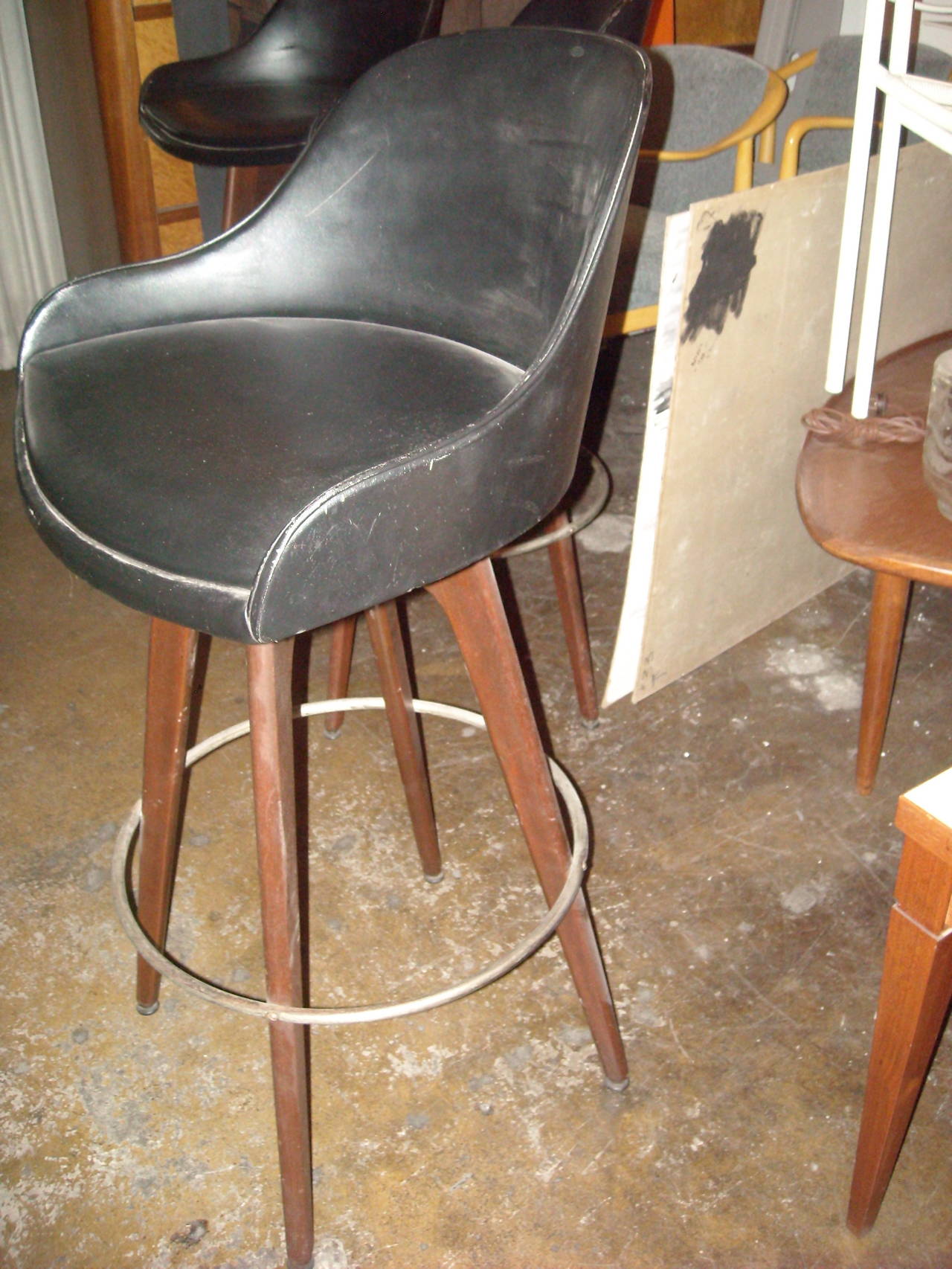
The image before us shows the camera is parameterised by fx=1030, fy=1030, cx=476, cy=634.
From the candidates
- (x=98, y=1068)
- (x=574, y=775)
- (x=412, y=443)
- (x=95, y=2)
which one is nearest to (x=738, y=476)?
(x=574, y=775)

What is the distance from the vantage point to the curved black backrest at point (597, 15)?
1.80 m

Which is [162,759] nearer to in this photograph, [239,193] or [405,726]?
[405,726]

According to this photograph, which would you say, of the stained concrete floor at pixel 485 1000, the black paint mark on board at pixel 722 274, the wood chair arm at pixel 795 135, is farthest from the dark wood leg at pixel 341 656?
the wood chair arm at pixel 795 135

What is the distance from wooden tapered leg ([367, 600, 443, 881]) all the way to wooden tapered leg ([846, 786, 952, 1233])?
64 cm

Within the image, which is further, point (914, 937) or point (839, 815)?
point (839, 815)

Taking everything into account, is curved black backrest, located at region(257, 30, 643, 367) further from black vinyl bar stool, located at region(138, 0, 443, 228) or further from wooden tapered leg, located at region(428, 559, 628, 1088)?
black vinyl bar stool, located at region(138, 0, 443, 228)

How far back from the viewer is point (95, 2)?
2535 millimetres

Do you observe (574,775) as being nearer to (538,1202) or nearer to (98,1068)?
(538,1202)

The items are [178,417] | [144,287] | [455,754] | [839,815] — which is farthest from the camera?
[455,754]

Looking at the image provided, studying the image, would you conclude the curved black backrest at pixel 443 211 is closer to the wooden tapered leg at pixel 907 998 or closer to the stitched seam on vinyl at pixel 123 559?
the stitched seam on vinyl at pixel 123 559

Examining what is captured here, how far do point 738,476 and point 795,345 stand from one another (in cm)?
23

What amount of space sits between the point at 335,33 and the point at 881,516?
1628 millimetres

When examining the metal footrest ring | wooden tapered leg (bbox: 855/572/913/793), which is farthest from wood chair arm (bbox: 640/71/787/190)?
the metal footrest ring

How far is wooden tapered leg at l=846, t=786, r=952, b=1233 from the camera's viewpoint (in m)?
0.79
